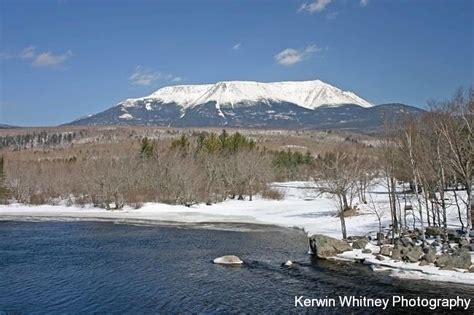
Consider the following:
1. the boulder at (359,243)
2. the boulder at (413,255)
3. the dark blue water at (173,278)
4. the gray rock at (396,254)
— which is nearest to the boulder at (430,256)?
the boulder at (413,255)

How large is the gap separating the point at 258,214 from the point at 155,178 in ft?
89.9

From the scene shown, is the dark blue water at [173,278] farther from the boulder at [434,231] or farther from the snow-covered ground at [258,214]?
the boulder at [434,231]

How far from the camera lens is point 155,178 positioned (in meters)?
94.1

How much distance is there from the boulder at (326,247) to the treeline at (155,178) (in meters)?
50.1

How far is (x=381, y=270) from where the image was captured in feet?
107

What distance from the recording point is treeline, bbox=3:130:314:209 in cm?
8875

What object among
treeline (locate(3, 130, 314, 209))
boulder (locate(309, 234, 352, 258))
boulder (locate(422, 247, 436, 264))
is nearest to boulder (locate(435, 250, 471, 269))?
boulder (locate(422, 247, 436, 264))

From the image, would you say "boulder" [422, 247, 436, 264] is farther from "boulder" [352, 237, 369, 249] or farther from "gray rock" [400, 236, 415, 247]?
"boulder" [352, 237, 369, 249]

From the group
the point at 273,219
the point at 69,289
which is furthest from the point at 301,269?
the point at 273,219

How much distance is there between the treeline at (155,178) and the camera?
8875cm

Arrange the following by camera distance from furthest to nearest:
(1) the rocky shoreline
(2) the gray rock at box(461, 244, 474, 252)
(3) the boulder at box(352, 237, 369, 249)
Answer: (3) the boulder at box(352, 237, 369, 249) → (2) the gray rock at box(461, 244, 474, 252) → (1) the rocky shoreline

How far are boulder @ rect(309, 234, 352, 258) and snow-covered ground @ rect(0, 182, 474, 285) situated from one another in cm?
→ 80

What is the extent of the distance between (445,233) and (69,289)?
89.7 ft

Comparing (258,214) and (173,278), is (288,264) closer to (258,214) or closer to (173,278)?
(173,278)
